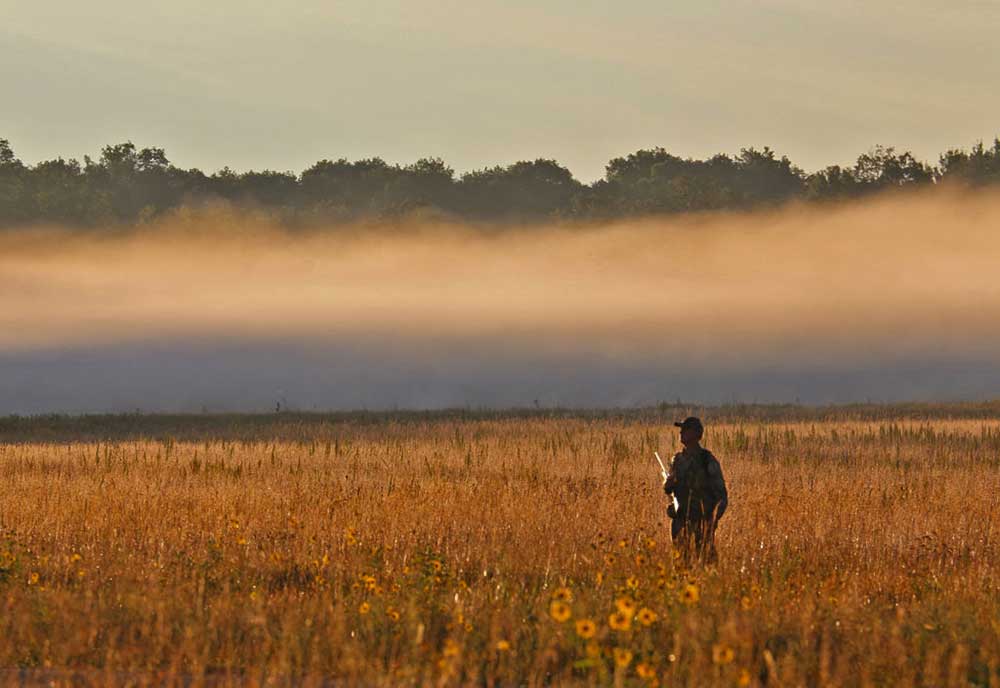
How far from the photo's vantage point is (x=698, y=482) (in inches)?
535

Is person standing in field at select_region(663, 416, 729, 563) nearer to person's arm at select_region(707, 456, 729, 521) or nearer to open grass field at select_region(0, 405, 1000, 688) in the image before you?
person's arm at select_region(707, 456, 729, 521)

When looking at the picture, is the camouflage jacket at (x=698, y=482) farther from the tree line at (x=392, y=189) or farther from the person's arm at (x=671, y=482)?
the tree line at (x=392, y=189)

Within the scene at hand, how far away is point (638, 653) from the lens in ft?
35.6

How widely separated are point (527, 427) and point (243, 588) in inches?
1060

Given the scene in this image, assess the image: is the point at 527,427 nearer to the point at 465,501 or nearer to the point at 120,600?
the point at 465,501

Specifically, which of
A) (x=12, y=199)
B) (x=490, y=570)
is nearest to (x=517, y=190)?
(x=12, y=199)

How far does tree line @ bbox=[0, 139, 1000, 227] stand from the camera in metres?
118

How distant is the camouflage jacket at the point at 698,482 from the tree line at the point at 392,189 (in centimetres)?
10230

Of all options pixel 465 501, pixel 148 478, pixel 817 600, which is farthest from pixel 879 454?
pixel 817 600

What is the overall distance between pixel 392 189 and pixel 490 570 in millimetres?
109371

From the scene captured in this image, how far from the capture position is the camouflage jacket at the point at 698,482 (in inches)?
535

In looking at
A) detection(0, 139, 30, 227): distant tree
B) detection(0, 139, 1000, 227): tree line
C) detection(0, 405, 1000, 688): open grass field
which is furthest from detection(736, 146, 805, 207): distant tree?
detection(0, 405, 1000, 688): open grass field

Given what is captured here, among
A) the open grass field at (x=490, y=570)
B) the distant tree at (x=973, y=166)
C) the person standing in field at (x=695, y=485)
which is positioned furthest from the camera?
the distant tree at (x=973, y=166)

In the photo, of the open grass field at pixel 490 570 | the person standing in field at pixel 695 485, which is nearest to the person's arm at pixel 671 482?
the person standing in field at pixel 695 485
